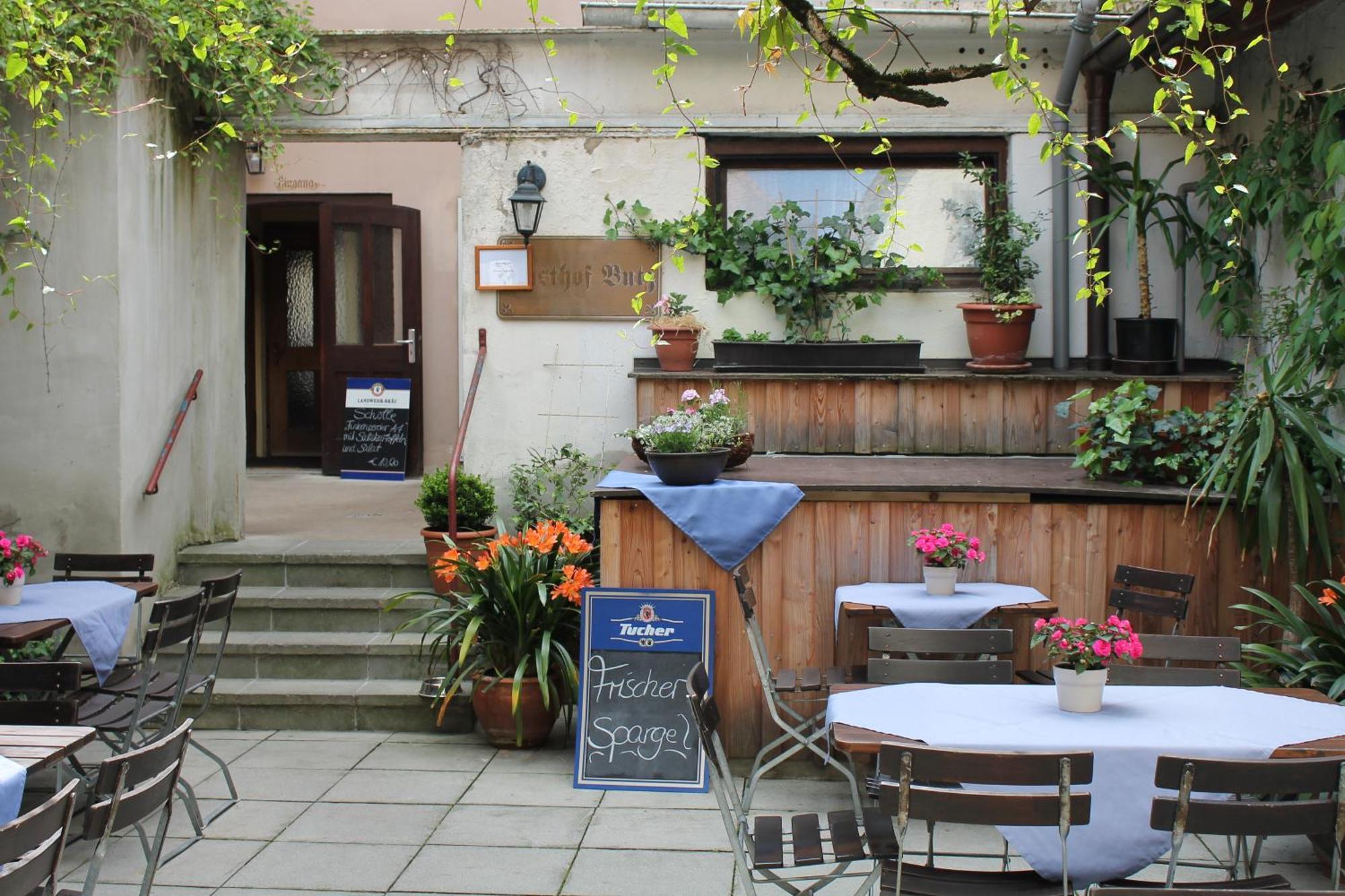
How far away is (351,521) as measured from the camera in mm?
8656

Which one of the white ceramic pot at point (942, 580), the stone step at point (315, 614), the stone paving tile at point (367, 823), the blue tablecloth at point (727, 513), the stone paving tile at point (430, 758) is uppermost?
the blue tablecloth at point (727, 513)

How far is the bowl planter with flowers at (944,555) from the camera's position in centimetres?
538

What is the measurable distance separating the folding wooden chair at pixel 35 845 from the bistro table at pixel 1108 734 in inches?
73.5

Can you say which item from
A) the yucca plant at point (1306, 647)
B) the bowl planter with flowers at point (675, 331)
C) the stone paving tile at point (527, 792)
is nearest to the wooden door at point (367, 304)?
the bowl planter with flowers at point (675, 331)

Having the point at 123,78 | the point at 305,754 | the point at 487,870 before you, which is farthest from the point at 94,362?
the point at 487,870

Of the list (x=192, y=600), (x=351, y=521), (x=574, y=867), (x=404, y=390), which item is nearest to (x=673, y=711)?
(x=574, y=867)

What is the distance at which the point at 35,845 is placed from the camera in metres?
2.85

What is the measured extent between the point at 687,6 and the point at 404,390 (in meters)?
4.60

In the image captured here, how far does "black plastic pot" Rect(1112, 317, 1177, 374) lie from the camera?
23.9ft

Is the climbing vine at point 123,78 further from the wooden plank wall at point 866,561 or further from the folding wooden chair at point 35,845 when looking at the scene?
the folding wooden chair at point 35,845

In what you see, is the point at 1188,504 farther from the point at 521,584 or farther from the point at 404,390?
the point at 404,390

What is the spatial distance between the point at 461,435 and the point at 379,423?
3643 millimetres

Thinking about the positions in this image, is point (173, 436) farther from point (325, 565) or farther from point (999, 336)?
point (999, 336)

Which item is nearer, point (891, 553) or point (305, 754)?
point (891, 553)
